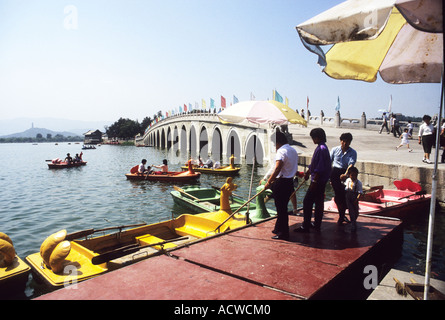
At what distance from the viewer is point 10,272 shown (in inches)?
198

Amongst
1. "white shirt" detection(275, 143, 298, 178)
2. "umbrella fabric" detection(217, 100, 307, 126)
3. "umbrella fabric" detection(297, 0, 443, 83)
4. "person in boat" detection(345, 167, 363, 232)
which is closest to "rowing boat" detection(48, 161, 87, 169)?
"umbrella fabric" detection(217, 100, 307, 126)

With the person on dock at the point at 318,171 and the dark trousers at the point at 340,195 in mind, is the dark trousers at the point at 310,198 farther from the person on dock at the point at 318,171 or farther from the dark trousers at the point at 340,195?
the dark trousers at the point at 340,195

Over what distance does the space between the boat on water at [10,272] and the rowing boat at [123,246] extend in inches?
8.2

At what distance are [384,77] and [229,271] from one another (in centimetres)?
336

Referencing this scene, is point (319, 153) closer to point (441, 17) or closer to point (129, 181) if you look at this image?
point (441, 17)

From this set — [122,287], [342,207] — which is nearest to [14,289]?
[122,287]

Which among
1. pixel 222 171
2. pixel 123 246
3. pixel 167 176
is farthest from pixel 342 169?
pixel 222 171

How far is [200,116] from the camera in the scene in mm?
41250

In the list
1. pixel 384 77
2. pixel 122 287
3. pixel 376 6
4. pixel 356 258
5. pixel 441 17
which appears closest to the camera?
pixel 441 17

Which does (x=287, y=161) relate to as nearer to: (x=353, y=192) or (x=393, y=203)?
(x=353, y=192)

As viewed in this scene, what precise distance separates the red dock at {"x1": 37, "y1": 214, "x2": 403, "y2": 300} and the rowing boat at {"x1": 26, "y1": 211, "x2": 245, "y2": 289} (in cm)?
54

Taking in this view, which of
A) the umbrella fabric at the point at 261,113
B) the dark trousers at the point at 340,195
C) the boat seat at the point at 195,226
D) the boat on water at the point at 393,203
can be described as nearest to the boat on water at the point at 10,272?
the boat seat at the point at 195,226

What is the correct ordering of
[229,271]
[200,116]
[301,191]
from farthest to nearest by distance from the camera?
[200,116] → [301,191] → [229,271]

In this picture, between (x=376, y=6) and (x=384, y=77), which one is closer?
(x=376, y=6)
